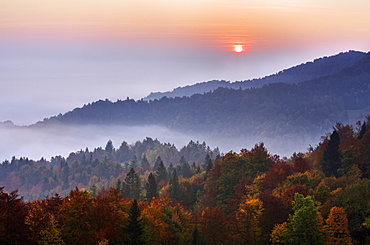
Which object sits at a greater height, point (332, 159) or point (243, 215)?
point (332, 159)

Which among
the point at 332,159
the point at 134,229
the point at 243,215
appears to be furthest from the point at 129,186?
the point at 134,229

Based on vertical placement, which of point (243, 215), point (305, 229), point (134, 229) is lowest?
point (305, 229)

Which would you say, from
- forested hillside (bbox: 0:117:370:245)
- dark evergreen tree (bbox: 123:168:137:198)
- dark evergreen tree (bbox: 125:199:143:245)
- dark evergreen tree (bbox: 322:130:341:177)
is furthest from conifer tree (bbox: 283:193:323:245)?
dark evergreen tree (bbox: 123:168:137:198)

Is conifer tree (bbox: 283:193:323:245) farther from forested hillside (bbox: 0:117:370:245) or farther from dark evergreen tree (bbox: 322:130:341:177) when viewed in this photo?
dark evergreen tree (bbox: 322:130:341:177)

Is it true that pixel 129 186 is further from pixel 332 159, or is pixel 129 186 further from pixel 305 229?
pixel 305 229

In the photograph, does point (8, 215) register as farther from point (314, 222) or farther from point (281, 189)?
point (281, 189)

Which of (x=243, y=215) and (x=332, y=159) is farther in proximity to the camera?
(x=332, y=159)

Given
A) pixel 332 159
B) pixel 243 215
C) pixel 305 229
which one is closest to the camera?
pixel 305 229

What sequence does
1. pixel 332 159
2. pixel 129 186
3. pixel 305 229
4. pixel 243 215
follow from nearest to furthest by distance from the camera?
pixel 305 229
pixel 243 215
pixel 332 159
pixel 129 186

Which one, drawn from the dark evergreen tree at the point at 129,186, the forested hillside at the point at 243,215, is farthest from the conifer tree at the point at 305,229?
the dark evergreen tree at the point at 129,186

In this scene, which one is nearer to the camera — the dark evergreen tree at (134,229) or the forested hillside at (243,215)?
the forested hillside at (243,215)

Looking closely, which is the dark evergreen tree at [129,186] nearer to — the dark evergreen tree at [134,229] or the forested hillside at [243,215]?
the forested hillside at [243,215]

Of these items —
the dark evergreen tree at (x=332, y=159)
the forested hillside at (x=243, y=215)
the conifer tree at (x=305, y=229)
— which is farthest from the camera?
the dark evergreen tree at (x=332, y=159)

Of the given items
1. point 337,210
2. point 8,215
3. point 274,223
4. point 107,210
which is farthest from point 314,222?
point 8,215
